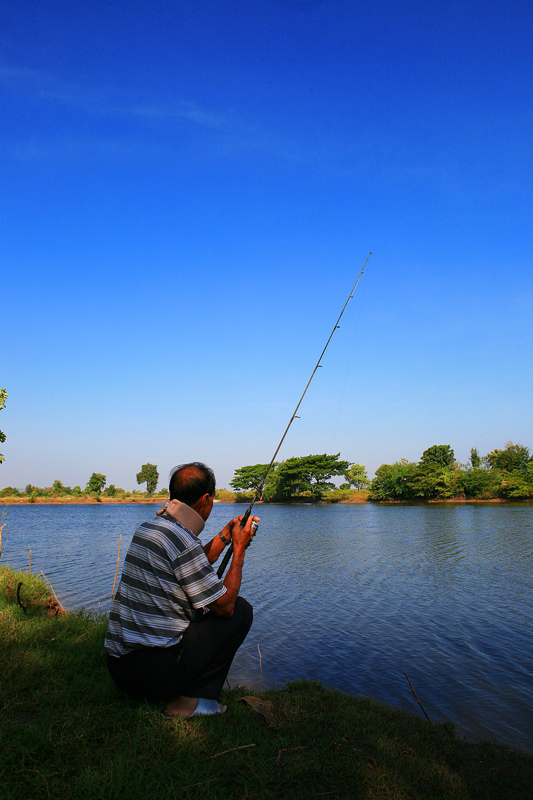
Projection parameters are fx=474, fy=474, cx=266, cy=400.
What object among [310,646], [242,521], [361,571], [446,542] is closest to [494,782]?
[242,521]

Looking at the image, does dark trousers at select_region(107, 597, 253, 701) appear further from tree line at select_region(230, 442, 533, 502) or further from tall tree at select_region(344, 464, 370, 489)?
tall tree at select_region(344, 464, 370, 489)

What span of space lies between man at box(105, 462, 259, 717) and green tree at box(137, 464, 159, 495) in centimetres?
10176

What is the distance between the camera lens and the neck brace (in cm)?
324

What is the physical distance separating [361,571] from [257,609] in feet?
17.3

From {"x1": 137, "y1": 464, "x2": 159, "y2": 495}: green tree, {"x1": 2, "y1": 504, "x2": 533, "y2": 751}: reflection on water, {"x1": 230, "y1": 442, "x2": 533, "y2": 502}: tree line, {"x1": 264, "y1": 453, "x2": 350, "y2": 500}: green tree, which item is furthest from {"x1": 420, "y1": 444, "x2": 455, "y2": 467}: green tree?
{"x1": 137, "y1": 464, "x2": 159, "y2": 495}: green tree

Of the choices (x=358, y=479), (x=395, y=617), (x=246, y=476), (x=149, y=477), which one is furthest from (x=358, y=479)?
(x=395, y=617)

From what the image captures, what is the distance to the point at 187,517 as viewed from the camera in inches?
129

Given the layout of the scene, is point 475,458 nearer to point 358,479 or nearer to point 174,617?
point 358,479

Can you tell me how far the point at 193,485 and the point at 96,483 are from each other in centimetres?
9403

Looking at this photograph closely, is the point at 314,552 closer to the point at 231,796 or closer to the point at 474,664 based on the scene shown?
the point at 474,664

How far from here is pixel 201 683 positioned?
3.34 meters

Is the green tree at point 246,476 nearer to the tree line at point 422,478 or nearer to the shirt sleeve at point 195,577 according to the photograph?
the tree line at point 422,478

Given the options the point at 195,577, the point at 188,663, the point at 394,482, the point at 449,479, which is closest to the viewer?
the point at 195,577

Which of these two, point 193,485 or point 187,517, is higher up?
point 193,485
